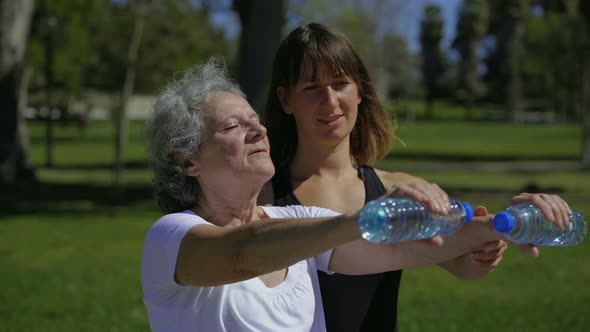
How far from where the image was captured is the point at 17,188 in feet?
63.7

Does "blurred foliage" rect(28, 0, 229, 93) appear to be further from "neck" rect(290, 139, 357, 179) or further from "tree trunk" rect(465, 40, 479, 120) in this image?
"tree trunk" rect(465, 40, 479, 120)

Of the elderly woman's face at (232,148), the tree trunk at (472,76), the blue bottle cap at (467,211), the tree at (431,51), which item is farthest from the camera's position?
the tree at (431,51)

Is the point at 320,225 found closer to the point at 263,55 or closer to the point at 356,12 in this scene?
A: the point at 263,55

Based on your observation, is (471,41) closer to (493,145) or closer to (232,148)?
(493,145)

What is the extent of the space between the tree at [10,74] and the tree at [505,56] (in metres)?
69.4

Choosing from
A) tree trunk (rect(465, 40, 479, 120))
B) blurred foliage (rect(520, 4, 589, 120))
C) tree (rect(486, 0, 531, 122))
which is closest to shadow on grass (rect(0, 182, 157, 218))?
blurred foliage (rect(520, 4, 589, 120))

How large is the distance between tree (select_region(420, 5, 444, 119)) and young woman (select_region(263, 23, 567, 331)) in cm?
9575

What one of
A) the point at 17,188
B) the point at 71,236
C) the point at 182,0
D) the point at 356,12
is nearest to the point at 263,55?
the point at 71,236

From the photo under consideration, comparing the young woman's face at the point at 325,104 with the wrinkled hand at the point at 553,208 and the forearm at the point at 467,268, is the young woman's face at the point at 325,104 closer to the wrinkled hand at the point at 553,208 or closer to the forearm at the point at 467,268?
the forearm at the point at 467,268

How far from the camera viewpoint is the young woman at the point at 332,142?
150 inches

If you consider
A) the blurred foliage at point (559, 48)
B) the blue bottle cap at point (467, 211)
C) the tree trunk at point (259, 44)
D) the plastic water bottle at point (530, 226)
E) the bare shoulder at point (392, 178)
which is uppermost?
the blue bottle cap at point (467, 211)

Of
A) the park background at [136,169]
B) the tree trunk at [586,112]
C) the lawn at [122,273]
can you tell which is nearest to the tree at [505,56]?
the park background at [136,169]

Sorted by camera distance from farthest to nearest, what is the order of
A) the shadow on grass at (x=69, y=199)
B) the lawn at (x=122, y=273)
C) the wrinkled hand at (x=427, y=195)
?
the shadow on grass at (x=69, y=199) → the lawn at (x=122, y=273) → the wrinkled hand at (x=427, y=195)

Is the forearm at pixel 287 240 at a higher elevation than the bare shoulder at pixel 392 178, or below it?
higher
